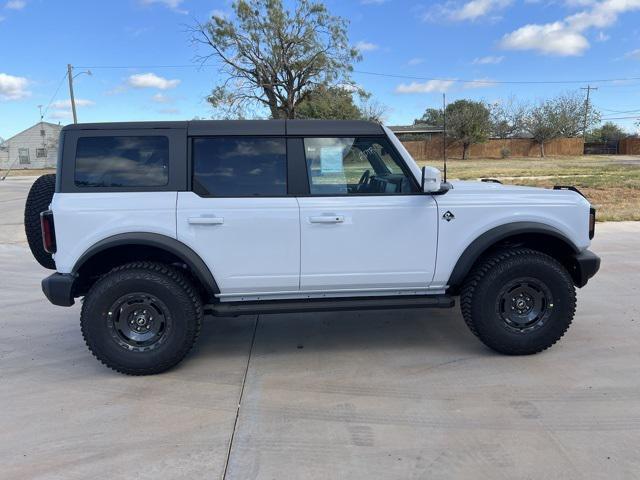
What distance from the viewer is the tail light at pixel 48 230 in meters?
3.65

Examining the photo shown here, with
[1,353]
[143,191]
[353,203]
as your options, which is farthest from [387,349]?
[1,353]

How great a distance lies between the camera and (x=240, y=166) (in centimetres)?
382

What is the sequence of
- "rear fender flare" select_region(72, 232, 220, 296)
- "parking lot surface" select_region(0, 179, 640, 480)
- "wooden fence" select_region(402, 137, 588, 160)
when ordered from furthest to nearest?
"wooden fence" select_region(402, 137, 588, 160)
"rear fender flare" select_region(72, 232, 220, 296)
"parking lot surface" select_region(0, 179, 640, 480)

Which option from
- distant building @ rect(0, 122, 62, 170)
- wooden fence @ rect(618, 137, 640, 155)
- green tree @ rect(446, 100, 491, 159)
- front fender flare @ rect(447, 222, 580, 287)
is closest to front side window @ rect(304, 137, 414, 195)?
front fender flare @ rect(447, 222, 580, 287)

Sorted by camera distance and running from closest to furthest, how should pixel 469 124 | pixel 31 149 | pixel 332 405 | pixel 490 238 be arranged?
1. pixel 332 405
2. pixel 490 238
3. pixel 469 124
4. pixel 31 149

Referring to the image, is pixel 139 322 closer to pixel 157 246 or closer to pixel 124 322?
pixel 124 322

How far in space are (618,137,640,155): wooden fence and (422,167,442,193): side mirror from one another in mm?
65691

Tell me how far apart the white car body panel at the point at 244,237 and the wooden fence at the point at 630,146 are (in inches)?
2611

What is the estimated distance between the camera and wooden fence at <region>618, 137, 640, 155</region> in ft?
193

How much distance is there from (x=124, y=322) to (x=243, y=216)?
1185 millimetres

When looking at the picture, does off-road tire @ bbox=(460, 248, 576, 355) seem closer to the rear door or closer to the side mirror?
the side mirror

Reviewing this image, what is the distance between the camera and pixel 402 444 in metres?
2.86

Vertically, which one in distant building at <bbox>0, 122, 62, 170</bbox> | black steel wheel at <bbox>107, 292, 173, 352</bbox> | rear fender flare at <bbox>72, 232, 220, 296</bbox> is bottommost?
black steel wheel at <bbox>107, 292, 173, 352</bbox>

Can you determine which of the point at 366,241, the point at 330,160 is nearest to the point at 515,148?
the point at 330,160
